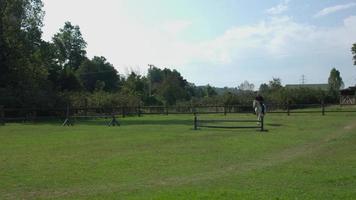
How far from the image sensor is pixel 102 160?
14.4 m

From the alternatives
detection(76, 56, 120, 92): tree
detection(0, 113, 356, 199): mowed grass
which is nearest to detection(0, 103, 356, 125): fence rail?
detection(0, 113, 356, 199): mowed grass

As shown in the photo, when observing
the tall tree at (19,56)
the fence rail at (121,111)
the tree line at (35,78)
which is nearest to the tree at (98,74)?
the tree line at (35,78)

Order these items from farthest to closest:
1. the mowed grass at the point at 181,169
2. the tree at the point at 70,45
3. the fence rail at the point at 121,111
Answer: the tree at the point at 70,45
the fence rail at the point at 121,111
the mowed grass at the point at 181,169

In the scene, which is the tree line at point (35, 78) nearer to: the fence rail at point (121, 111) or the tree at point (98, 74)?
the fence rail at point (121, 111)

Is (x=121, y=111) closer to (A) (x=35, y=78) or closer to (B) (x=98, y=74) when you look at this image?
(A) (x=35, y=78)

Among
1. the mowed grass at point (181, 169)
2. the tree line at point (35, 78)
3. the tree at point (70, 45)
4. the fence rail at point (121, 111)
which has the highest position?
the tree at point (70, 45)

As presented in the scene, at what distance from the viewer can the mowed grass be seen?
9430 millimetres

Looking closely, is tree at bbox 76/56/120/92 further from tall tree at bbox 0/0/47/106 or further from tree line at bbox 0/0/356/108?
tall tree at bbox 0/0/47/106

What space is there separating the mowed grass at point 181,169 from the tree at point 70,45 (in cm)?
8702

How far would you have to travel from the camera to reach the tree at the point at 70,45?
104938mm

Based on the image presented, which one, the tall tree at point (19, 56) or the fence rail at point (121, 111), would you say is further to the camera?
the tall tree at point (19, 56)

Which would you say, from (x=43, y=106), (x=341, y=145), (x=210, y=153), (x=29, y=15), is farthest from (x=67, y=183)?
(x=29, y=15)

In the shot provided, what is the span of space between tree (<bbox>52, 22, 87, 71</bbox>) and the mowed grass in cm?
8702

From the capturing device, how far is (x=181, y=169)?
12469mm
